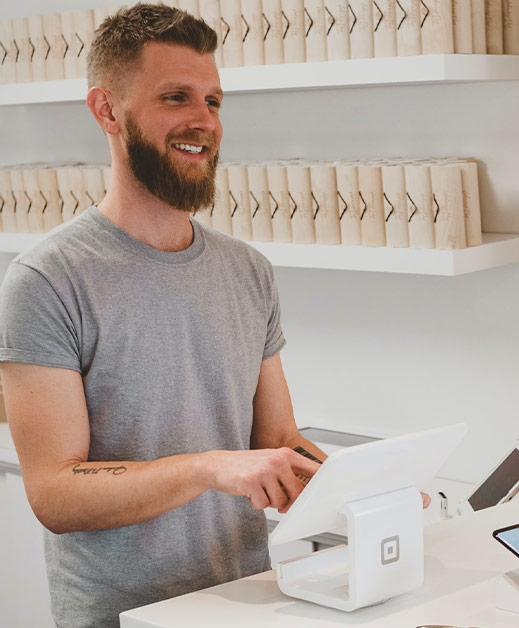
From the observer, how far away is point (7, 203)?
337 cm

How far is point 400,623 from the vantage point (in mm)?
1381

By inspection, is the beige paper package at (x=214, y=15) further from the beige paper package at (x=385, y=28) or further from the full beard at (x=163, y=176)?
the full beard at (x=163, y=176)

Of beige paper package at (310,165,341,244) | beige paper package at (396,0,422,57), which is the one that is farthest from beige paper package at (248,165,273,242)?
beige paper package at (396,0,422,57)

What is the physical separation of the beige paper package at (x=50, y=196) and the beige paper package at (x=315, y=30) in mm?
993

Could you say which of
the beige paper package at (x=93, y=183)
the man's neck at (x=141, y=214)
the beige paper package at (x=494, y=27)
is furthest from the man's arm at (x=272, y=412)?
the beige paper package at (x=93, y=183)

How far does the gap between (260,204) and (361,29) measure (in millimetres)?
528

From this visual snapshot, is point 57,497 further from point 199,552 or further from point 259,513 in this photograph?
point 259,513

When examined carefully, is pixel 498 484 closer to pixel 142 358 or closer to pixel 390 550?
pixel 390 550

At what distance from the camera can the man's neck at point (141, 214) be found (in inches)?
68.9

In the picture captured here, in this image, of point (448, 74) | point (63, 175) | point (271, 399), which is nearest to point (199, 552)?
point (271, 399)

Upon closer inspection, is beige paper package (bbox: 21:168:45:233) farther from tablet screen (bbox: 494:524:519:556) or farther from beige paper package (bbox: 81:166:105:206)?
tablet screen (bbox: 494:524:519:556)

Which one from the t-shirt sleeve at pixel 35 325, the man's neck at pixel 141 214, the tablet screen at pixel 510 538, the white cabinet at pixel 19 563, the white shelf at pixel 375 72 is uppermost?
the white shelf at pixel 375 72

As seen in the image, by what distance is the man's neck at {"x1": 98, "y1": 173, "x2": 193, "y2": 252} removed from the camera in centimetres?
175

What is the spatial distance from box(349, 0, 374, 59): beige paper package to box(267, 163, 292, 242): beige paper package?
360mm
